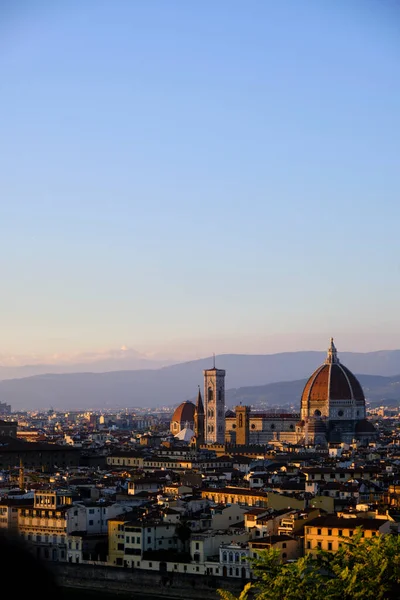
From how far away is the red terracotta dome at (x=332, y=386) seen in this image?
9638cm

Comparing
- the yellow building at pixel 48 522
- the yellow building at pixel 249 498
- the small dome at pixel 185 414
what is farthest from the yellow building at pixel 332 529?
the small dome at pixel 185 414

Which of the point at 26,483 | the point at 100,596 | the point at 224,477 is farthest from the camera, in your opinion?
the point at 224,477

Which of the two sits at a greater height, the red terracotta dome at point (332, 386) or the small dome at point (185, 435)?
the red terracotta dome at point (332, 386)

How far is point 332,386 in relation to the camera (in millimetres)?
97000

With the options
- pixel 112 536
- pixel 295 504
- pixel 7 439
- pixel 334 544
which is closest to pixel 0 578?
pixel 334 544

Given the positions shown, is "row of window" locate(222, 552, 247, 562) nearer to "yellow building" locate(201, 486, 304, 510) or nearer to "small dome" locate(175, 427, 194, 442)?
"yellow building" locate(201, 486, 304, 510)

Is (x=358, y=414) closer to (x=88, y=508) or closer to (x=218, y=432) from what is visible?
(x=218, y=432)

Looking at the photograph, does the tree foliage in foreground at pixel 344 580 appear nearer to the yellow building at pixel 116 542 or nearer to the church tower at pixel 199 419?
the yellow building at pixel 116 542

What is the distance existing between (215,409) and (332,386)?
10.0 meters

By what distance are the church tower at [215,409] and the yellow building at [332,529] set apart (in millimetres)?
62701

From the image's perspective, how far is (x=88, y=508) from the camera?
36.2 meters

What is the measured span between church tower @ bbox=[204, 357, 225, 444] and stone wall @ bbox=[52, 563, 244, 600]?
196ft

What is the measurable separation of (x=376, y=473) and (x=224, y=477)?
6.72m

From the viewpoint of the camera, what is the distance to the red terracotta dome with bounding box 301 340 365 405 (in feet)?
316
